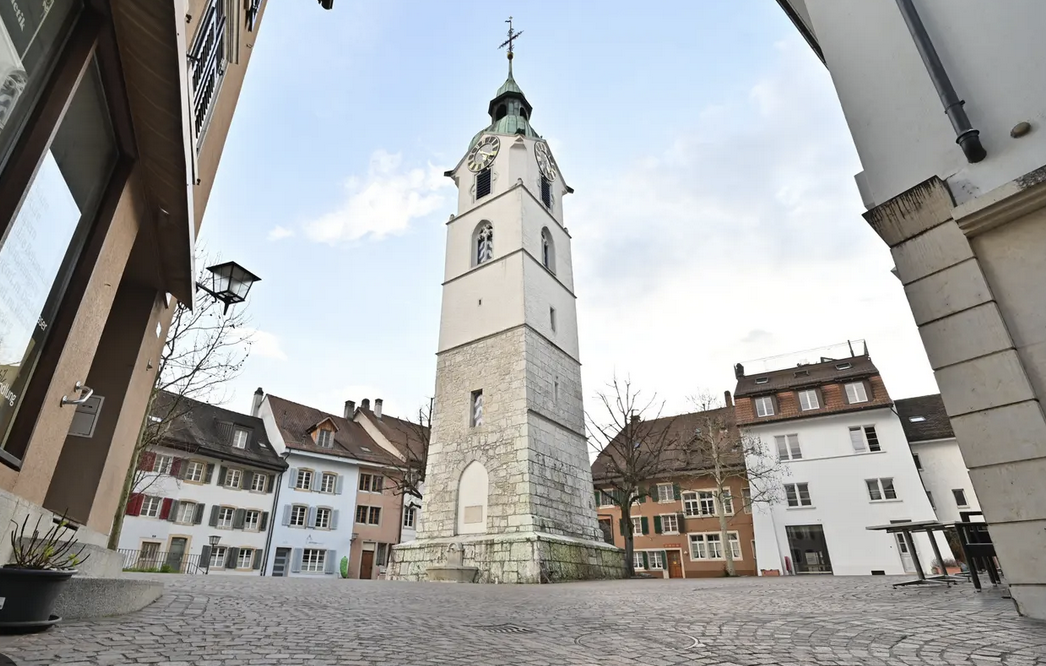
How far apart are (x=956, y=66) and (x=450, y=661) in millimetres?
6699

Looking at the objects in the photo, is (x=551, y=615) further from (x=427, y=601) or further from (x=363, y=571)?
(x=363, y=571)

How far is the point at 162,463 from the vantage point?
1093 inches

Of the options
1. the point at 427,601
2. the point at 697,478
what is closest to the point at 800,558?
the point at 697,478

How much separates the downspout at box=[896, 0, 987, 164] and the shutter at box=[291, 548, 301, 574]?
34.7m

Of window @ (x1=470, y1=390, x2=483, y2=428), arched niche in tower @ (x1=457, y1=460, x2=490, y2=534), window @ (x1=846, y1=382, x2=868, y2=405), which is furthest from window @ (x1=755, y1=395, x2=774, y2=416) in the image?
arched niche in tower @ (x1=457, y1=460, x2=490, y2=534)

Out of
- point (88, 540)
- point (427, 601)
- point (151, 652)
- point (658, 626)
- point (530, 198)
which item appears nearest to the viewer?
point (151, 652)

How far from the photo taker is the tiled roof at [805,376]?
3272 centimetres

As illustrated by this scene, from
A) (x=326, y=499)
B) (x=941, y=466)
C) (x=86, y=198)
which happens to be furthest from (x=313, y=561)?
(x=941, y=466)

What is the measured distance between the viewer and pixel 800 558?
3023 centimetres

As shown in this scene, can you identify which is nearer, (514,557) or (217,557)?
(514,557)

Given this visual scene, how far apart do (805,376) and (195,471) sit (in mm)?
37373

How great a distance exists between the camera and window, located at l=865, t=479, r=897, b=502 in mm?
29234

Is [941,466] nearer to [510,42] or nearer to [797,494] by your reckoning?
[797,494]

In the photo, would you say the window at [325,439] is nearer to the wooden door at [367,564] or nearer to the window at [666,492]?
the wooden door at [367,564]
